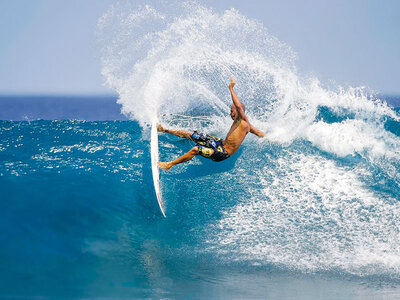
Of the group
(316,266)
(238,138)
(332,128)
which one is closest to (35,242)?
(238,138)

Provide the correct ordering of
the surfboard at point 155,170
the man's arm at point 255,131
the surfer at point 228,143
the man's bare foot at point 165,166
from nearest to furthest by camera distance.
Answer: the surfboard at point 155,170 < the surfer at point 228,143 < the man's bare foot at point 165,166 < the man's arm at point 255,131

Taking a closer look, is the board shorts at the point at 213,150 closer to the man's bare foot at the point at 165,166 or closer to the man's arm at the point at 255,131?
the man's bare foot at the point at 165,166

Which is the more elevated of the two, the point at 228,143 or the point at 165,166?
the point at 228,143

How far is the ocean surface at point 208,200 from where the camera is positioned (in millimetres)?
4160

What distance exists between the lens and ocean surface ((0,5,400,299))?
416 cm

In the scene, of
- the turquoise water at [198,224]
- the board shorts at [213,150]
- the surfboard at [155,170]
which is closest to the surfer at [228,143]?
the board shorts at [213,150]

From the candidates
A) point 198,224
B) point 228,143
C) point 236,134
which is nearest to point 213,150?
point 228,143

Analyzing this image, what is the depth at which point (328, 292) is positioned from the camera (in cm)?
395

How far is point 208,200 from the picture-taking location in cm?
555

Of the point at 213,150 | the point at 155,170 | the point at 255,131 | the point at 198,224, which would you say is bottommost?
the point at 198,224

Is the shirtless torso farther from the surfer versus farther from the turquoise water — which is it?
the turquoise water

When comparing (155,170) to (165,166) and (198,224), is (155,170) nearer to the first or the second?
(165,166)

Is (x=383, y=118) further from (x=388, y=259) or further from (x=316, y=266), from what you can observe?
(x=316, y=266)

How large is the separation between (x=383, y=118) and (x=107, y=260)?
6.10 metres
